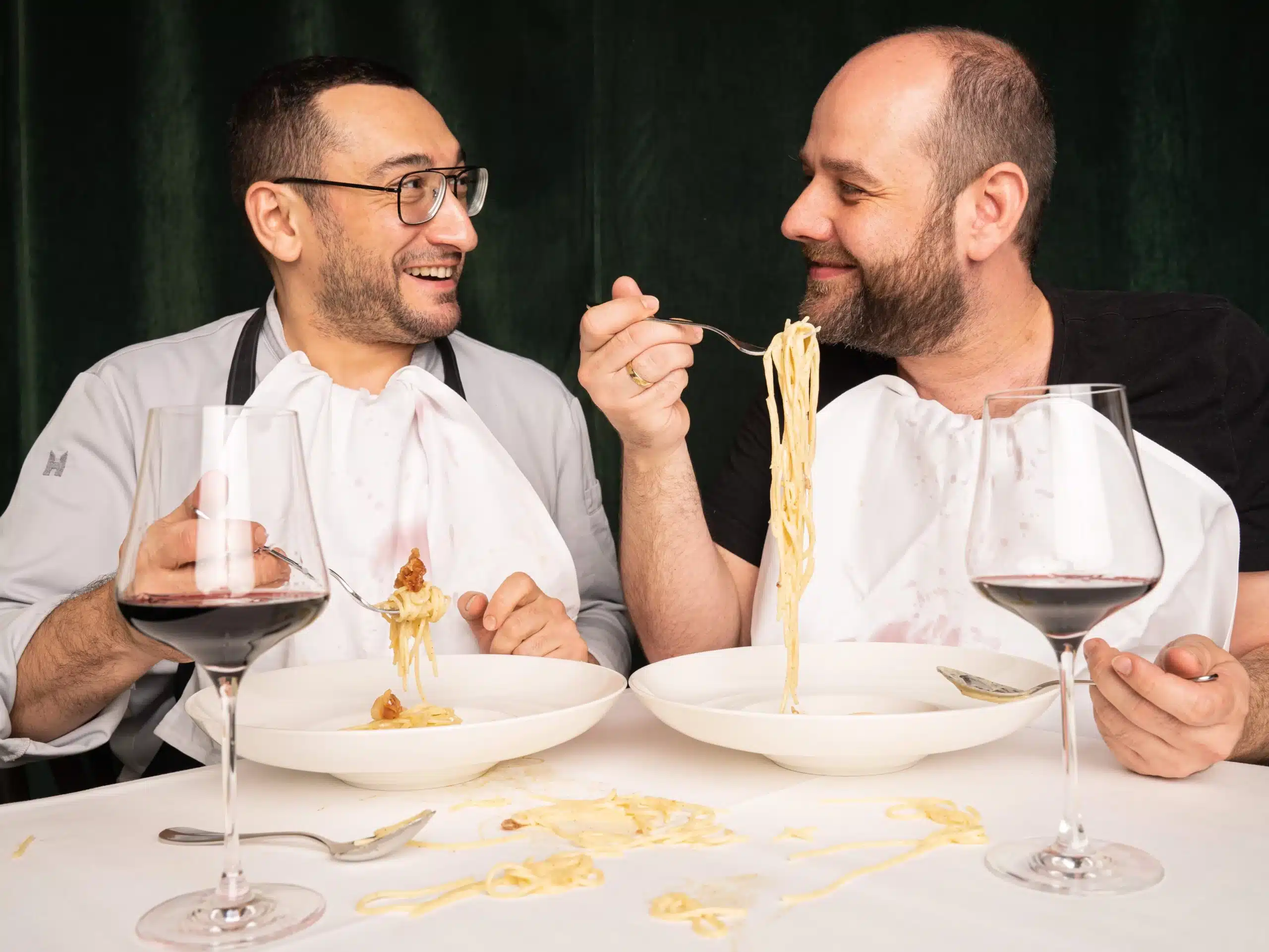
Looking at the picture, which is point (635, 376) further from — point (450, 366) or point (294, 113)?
point (294, 113)

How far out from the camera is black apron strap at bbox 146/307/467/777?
2.14 metres

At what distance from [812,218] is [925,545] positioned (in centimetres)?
68

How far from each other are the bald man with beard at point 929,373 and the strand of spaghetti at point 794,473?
0.17m

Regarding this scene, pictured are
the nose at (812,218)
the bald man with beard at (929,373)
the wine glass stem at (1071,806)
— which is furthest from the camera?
the nose at (812,218)

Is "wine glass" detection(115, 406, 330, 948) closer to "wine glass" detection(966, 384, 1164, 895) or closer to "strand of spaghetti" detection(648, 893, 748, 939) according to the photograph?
"strand of spaghetti" detection(648, 893, 748, 939)

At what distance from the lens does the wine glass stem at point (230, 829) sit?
902 mm

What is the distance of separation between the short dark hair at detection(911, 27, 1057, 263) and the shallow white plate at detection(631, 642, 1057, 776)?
3.45 feet

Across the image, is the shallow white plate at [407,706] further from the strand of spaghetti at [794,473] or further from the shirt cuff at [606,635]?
the shirt cuff at [606,635]

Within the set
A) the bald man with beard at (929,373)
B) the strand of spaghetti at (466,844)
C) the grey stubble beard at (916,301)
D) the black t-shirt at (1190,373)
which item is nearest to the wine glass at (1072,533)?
the strand of spaghetti at (466,844)

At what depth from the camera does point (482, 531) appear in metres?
2.28

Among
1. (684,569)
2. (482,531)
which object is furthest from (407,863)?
(482,531)

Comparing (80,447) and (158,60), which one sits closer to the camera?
(80,447)

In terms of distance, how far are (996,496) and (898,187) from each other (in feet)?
4.31

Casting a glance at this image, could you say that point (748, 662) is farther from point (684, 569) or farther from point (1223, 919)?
point (1223, 919)
